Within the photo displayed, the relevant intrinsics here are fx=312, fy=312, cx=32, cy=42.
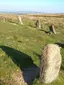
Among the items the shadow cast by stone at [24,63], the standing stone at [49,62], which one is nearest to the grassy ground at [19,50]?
the shadow cast by stone at [24,63]

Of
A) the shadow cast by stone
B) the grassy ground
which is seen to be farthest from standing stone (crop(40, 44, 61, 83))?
the shadow cast by stone

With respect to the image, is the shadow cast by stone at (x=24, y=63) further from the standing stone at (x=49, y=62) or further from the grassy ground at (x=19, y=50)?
the standing stone at (x=49, y=62)

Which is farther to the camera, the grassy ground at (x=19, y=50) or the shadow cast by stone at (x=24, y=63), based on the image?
the shadow cast by stone at (x=24, y=63)

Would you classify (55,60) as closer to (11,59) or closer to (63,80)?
(63,80)

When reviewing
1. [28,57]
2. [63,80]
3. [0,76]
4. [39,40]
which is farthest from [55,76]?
[39,40]

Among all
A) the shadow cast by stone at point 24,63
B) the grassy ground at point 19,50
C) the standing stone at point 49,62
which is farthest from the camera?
the shadow cast by stone at point 24,63

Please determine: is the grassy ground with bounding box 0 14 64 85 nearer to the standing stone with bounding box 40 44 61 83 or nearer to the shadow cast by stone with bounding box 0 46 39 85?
the shadow cast by stone with bounding box 0 46 39 85

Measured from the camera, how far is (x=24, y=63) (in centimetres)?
2409

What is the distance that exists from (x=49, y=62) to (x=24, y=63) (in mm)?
5034

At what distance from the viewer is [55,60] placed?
19609 mm

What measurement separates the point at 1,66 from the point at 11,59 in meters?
1.49

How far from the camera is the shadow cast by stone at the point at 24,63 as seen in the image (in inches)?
841

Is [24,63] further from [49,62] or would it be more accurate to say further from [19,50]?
[49,62]

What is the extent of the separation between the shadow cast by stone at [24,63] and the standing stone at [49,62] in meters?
1.35
